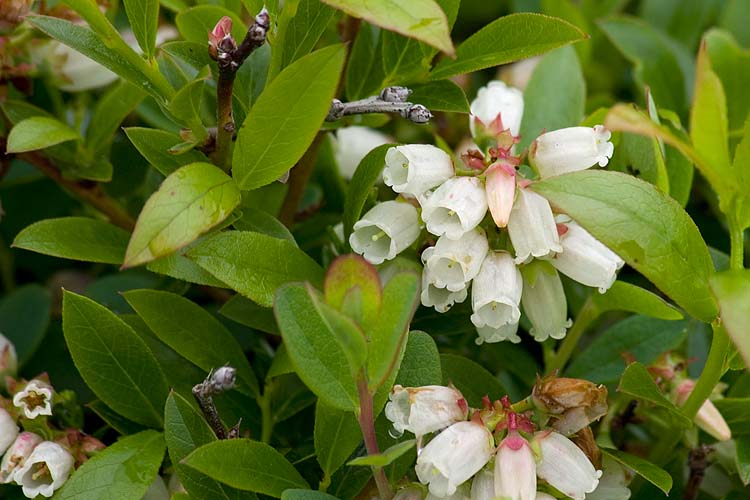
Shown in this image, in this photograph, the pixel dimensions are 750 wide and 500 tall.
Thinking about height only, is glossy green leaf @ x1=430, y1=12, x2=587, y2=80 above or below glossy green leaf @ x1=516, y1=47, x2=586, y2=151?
above

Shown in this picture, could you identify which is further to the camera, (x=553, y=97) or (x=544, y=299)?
(x=553, y=97)

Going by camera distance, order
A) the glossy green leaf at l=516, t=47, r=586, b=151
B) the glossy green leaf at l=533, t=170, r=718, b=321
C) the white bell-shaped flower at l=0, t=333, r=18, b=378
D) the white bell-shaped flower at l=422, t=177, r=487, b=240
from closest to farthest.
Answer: the glossy green leaf at l=533, t=170, r=718, b=321 → the white bell-shaped flower at l=422, t=177, r=487, b=240 → the white bell-shaped flower at l=0, t=333, r=18, b=378 → the glossy green leaf at l=516, t=47, r=586, b=151

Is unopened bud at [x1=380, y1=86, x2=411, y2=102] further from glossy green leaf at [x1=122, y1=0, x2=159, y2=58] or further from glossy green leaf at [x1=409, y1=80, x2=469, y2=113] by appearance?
glossy green leaf at [x1=122, y1=0, x2=159, y2=58]

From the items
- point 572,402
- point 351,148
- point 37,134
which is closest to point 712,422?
point 572,402

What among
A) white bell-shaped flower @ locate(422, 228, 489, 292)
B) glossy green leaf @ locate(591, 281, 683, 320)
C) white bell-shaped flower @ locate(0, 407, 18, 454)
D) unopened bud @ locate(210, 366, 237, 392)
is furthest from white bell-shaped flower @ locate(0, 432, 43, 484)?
glossy green leaf @ locate(591, 281, 683, 320)

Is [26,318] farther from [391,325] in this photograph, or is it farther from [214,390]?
[391,325]

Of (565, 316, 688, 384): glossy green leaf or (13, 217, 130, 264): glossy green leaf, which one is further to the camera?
(565, 316, 688, 384): glossy green leaf
